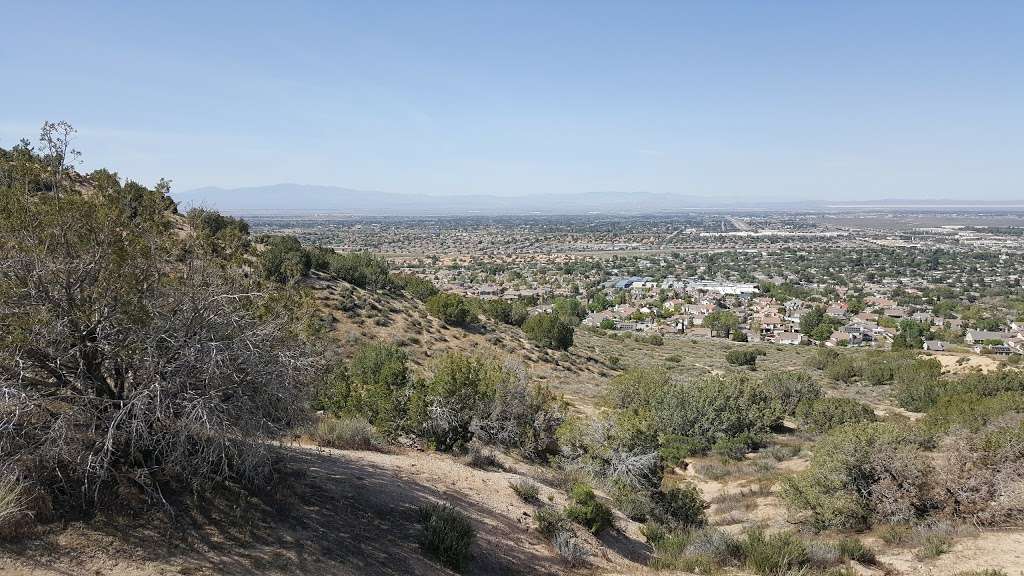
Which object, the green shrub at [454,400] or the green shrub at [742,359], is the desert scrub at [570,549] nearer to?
the green shrub at [454,400]

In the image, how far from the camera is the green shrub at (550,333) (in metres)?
37.3

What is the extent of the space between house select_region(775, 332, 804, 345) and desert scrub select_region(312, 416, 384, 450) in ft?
175

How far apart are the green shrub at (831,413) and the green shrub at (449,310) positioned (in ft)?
63.4

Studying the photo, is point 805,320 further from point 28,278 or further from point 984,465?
point 28,278

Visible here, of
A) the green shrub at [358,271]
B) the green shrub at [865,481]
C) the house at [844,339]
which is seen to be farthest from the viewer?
the house at [844,339]

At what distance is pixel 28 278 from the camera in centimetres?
655

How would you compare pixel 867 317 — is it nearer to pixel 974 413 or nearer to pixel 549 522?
pixel 974 413

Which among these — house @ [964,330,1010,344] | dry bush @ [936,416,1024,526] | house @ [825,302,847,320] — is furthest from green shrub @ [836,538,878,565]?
house @ [825,302,847,320]

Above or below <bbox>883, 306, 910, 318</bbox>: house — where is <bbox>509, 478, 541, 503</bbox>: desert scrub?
above

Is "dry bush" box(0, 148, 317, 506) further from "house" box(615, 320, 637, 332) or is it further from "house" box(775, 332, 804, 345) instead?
"house" box(775, 332, 804, 345)

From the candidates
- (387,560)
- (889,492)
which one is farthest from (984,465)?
(387,560)

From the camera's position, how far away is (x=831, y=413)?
22219 mm

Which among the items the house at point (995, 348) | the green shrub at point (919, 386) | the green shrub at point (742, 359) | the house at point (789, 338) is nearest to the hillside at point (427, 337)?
the green shrub at point (742, 359)

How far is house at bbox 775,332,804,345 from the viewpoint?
58125mm
